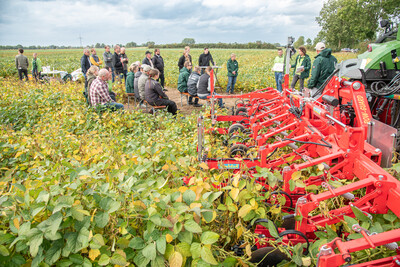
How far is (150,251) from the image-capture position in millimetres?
1533

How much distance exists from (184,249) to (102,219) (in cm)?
52

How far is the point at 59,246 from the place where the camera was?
1.56m

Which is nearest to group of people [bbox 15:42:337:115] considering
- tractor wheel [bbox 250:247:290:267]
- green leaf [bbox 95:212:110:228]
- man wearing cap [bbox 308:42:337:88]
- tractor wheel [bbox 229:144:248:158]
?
man wearing cap [bbox 308:42:337:88]

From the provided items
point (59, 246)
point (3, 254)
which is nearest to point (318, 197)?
point (59, 246)

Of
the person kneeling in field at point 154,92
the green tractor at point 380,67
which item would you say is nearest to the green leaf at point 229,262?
the green tractor at point 380,67

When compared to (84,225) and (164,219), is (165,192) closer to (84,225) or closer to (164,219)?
(164,219)

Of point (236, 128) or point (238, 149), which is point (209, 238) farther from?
point (236, 128)

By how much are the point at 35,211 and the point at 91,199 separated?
0.35m

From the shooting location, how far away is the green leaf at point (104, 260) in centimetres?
153

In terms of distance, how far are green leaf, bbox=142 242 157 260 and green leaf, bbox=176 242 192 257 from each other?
0.50 ft

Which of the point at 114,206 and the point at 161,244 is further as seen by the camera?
the point at 114,206

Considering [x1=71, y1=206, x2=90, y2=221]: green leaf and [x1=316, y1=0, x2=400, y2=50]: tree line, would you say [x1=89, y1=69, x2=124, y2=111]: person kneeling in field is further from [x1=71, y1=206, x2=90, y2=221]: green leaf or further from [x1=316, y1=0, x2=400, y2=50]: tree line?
[x1=316, y1=0, x2=400, y2=50]: tree line

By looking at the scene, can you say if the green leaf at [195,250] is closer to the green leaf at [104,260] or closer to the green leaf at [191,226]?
the green leaf at [191,226]

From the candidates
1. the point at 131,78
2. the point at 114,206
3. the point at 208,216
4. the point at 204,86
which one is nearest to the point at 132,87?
the point at 131,78
